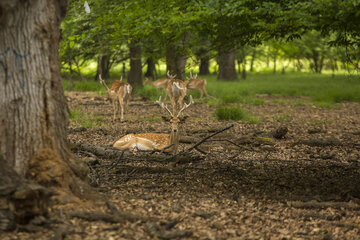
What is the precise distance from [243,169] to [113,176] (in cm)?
185

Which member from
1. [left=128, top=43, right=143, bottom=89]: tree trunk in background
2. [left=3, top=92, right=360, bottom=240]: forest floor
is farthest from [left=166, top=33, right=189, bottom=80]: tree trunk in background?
[left=3, top=92, right=360, bottom=240]: forest floor

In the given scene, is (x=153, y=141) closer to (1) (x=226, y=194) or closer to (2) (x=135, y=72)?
(1) (x=226, y=194)

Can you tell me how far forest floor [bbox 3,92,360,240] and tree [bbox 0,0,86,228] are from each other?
0.44m

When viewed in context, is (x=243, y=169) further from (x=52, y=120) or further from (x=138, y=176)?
(x=52, y=120)

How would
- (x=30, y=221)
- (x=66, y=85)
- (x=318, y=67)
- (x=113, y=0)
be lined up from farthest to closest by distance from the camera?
(x=318, y=67) → (x=66, y=85) → (x=113, y=0) → (x=30, y=221)

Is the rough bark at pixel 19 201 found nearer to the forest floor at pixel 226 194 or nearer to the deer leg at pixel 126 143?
the forest floor at pixel 226 194

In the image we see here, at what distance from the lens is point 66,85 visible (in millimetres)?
21125

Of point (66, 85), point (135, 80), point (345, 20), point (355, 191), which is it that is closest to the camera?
point (345, 20)

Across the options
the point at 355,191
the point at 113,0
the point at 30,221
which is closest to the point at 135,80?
the point at 113,0

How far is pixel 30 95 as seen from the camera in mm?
3975

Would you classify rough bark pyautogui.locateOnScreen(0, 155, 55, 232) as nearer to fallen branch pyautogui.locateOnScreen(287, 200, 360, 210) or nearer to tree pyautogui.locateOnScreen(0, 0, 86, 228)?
tree pyautogui.locateOnScreen(0, 0, 86, 228)

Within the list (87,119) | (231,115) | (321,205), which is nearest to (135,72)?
(87,119)

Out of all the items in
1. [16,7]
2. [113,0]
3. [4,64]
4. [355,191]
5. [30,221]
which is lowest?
[355,191]

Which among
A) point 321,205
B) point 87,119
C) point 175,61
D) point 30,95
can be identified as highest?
point 175,61
